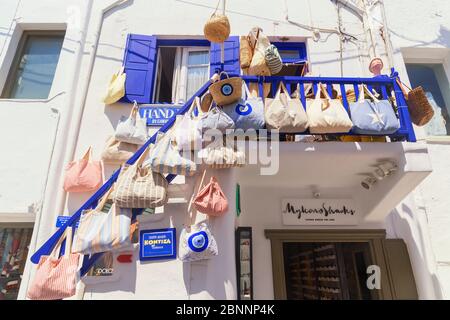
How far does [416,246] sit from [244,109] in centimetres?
327

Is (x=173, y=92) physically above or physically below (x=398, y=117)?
above

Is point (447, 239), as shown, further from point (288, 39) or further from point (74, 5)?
point (74, 5)

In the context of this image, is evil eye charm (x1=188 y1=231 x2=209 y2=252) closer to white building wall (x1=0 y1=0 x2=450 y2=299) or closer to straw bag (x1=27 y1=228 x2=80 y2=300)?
white building wall (x1=0 y1=0 x2=450 y2=299)

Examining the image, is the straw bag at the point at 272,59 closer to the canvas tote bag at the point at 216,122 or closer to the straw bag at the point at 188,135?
the canvas tote bag at the point at 216,122

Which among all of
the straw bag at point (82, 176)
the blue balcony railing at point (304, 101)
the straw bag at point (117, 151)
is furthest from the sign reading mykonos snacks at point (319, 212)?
the straw bag at point (82, 176)

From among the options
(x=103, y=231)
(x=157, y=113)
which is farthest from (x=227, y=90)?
(x=103, y=231)

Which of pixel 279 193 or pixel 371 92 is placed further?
pixel 279 193

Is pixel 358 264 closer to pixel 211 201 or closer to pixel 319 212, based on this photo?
pixel 319 212

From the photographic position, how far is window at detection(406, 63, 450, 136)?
212 inches

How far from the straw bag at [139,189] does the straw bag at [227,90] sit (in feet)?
3.90
